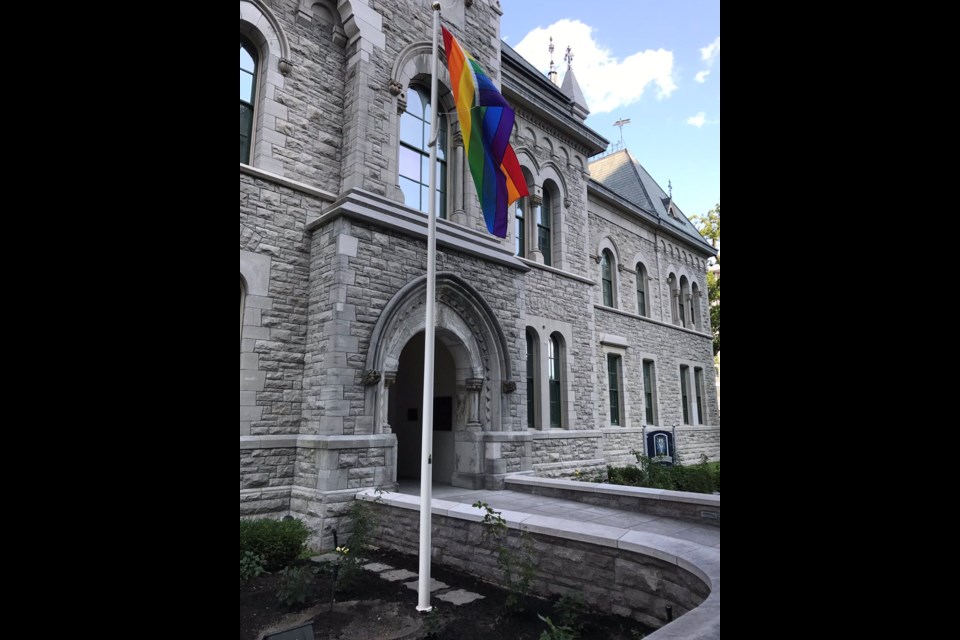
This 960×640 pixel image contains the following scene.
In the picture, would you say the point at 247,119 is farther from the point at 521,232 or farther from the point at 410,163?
the point at 521,232

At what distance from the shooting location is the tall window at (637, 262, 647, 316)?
67.7ft

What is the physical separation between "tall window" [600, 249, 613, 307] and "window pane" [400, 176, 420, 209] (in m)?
9.46

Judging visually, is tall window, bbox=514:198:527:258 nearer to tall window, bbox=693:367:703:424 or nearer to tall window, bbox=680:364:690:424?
tall window, bbox=680:364:690:424

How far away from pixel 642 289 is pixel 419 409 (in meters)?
11.6

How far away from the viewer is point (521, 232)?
14.7 m

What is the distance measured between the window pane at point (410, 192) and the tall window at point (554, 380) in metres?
5.73

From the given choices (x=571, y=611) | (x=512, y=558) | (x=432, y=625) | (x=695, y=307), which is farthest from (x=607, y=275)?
(x=432, y=625)

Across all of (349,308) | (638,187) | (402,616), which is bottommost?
(402,616)

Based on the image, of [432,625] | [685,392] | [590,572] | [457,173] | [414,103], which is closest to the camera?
[432,625]

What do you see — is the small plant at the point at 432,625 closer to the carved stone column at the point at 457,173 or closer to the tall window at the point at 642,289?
the carved stone column at the point at 457,173
